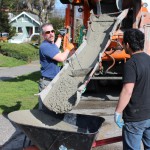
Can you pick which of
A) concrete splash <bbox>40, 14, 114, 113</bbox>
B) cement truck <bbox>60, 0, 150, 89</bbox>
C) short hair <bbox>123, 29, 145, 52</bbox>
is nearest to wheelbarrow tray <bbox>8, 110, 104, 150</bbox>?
concrete splash <bbox>40, 14, 114, 113</bbox>

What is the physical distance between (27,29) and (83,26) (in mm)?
58977

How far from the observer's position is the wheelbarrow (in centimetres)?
439

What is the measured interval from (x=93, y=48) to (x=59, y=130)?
353 cm

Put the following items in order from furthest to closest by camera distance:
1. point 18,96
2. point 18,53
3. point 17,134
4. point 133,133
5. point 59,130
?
point 18,53 → point 18,96 → point 17,134 → point 59,130 → point 133,133

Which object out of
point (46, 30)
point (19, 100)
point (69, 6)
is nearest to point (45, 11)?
point (69, 6)

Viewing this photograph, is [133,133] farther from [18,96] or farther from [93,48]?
[18,96]

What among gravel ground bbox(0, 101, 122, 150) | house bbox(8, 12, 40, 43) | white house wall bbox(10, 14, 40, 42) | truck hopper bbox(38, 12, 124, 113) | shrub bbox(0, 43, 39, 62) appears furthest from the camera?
white house wall bbox(10, 14, 40, 42)

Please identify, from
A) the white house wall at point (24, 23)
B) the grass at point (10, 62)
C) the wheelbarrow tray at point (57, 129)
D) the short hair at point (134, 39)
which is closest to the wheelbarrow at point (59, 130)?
the wheelbarrow tray at point (57, 129)

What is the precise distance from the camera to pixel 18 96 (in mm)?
10375

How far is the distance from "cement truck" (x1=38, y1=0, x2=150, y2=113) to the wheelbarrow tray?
0.88ft

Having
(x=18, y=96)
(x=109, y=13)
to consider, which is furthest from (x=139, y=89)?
(x=18, y=96)

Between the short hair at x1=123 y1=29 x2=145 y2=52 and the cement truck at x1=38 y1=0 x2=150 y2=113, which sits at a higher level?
the short hair at x1=123 y1=29 x2=145 y2=52

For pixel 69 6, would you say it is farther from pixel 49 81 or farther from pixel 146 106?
pixel 146 106

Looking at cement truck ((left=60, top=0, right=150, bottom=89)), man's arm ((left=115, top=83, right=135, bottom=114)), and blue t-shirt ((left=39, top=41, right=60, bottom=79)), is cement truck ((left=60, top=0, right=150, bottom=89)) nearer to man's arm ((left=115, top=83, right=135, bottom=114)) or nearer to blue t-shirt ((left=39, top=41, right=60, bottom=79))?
blue t-shirt ((left=39, top=41, right=60, bottom=79))
